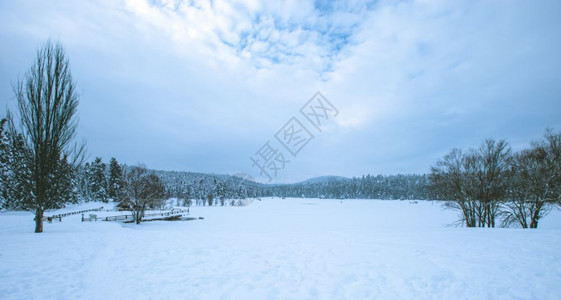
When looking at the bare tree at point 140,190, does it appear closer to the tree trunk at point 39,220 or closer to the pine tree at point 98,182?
the tree trunk at point 39,220

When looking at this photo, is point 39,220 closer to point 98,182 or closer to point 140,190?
point 140,190

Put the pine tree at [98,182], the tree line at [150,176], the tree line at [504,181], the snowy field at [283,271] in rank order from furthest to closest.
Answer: the pine tree at [98,182], the tree line at [504,181], the tree line at [150,176], the snowy field at [283,271]

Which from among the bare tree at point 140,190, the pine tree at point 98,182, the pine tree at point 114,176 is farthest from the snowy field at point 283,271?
the pine tree at point 98,182

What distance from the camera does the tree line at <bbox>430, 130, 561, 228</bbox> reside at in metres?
16.7

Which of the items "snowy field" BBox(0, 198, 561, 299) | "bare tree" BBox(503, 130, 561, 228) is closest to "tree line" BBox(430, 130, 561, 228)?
"bare tree" BBox(503, 130, 561, 228)

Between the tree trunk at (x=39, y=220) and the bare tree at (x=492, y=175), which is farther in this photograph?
the bare tree at (x=492, y=175)

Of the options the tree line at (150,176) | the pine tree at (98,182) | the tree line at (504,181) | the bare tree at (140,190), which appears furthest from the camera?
the pine tree at (98,182)

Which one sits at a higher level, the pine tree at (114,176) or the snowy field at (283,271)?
the pine tree at (114,176)

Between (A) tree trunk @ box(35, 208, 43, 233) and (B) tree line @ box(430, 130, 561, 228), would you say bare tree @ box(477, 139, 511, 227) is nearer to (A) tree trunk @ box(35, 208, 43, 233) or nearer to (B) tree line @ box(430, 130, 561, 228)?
(B) tree line @ box(430, 130, 561, 228)

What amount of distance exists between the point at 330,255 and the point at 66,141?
15961 millimetres

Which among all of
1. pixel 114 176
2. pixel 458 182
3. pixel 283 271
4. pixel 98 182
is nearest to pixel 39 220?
pixel 283 271

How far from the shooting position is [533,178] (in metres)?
17.1

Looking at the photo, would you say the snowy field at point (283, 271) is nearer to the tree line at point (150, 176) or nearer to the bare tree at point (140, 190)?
the tree line at point (150, 176)

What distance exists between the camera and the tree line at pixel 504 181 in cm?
1669
